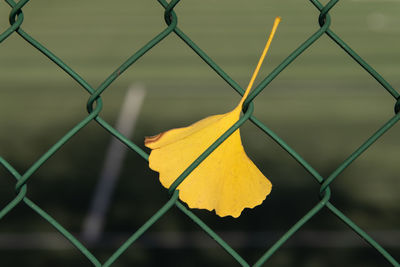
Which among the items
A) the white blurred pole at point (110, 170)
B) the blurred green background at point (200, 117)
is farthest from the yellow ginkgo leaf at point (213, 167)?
the white blurred pole at point (110, 170)

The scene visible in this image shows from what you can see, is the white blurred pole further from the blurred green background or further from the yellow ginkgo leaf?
the yellow ginkgo leaf

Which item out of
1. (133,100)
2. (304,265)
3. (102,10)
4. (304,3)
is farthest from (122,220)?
(304,3)

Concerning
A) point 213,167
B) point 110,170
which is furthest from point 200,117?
point 213,167

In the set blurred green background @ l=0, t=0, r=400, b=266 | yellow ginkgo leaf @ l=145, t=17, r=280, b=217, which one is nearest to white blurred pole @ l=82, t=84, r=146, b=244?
blurred green background @ l=0, t=0, r=400, b=266

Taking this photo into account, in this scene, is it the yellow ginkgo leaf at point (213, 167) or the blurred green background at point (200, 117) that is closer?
the yellow ginkgo leaf at point (213, 167)

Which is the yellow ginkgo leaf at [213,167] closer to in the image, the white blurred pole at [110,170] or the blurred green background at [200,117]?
the blurred green background at [200,117]

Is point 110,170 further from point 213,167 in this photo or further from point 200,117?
point 213,167
